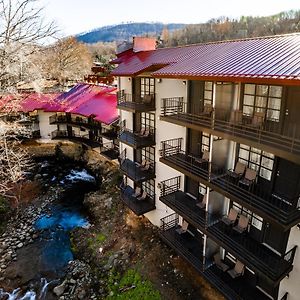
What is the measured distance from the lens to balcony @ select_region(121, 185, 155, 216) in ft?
57.9

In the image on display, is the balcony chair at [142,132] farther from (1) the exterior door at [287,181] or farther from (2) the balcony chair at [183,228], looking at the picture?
(1) the exterior door at [287,181]

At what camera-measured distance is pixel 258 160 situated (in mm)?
10781

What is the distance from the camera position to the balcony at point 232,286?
432 inches

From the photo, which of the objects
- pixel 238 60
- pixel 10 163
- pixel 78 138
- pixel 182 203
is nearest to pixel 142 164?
pixel 182 203

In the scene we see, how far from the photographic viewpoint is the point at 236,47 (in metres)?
12.6

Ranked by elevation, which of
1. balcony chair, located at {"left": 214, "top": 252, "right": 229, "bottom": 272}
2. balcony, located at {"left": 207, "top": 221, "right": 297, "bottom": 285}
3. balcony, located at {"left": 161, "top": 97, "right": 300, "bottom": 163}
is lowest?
balcony chair, located at {"left": 214, "top": 252, "right": 229, "bottom": 272}

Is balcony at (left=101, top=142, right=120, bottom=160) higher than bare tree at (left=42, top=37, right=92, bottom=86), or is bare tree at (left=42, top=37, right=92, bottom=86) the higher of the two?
bare tree at (left=42, top=37, right=92, bottom=86)

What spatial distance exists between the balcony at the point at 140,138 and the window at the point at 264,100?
24.3 ft

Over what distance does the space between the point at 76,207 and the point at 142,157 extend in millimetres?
9565

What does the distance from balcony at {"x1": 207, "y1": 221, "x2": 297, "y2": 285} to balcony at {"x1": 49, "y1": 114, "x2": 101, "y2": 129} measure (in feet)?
72.4

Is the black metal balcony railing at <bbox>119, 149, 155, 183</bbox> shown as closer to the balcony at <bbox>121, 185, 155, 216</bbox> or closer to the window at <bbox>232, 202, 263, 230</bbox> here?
the balcony at <bbox>121, 185, 155, 216</bbox>

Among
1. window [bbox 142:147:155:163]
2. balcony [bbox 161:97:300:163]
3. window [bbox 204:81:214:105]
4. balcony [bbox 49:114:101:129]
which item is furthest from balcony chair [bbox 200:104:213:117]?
balcony [bbox 49:114:101:129]

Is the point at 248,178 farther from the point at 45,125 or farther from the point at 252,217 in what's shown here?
the point at 45,125

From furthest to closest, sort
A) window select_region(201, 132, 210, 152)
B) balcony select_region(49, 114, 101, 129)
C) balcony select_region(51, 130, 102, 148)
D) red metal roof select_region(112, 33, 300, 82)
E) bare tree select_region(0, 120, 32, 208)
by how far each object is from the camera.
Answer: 1. balcony select_region(49, 114, 101, 129)
2. balcony select_region(51, 130, 102, 148)
3. bare tree select_region(0, 120, 32, 208)
4. window select_region(201, 132, 210, 152)
5. red metal roof select_region(112, 33, 300, 82)
